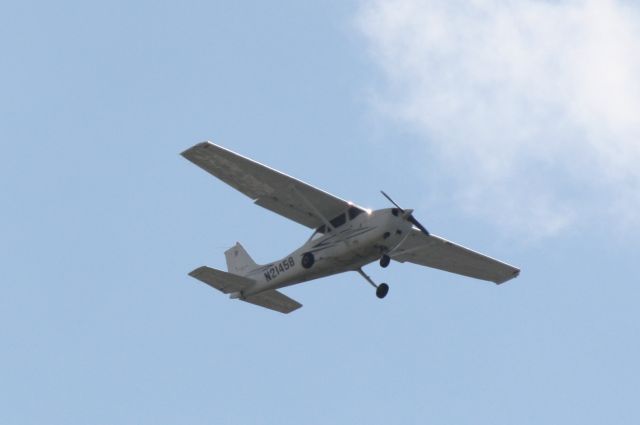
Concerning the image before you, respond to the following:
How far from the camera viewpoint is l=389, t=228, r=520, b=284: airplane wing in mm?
42656

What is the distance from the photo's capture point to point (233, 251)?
44938mm

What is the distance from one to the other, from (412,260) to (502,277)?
9.31 ft

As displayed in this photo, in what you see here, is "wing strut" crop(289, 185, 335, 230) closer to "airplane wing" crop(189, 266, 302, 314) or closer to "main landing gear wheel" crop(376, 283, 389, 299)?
"main landing gear wheel" crop(376, 283, 389, 299)

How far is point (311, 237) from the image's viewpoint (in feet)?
133

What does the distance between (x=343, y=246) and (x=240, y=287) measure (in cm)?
431

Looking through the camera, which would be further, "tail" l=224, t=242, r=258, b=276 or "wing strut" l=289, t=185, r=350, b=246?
"tail" l=224, t=242, r=258, b=276

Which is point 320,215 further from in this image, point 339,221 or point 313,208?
point 339,221

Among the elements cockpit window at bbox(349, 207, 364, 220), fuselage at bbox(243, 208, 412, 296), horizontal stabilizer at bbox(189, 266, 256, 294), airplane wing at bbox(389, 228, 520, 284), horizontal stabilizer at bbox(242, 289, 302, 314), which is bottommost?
horizontal stabilizer at bbox(189, 266, 256, 294)

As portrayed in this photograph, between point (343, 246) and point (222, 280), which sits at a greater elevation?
point (343, 246)

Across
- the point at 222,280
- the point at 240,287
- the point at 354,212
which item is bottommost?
the point at 222,280

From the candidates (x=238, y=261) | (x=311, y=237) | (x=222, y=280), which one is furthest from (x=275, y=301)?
(x=311, y=237)

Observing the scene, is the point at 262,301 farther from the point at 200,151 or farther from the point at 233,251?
the point at 200,151

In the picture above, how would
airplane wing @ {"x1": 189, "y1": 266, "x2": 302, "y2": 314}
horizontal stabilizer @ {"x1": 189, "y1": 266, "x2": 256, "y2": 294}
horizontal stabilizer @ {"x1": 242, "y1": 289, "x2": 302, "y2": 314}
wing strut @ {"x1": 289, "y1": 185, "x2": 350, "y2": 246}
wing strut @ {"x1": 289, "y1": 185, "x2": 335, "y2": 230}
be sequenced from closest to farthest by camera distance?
wing strut @ {"x1": 289, "y1": 185, "x2": 350, "y2": 246} → wing strut @ {"x1": 289, "y1": 185, "x2": 335, "y2": 230} → horizontal stabilizer @ {"x1": 189, "y1": 266, "x2": 256, "y2": 294} → airplane wing @ {"x1": 189, "y1": 266, "x2": 302, "y2": 314} → horizontal stabilizer @ {"x1": 242, "y1": 289, "x2": 302, "y2": 314}

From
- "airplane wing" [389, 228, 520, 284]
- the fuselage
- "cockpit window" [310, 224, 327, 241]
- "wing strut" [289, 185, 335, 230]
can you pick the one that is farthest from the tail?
"airplane wing" [389, 228, 520, 284]
